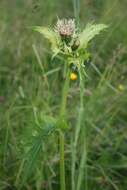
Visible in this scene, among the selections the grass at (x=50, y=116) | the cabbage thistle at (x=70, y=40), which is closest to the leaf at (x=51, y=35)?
the cabbage thistle at (x=70, y=40)

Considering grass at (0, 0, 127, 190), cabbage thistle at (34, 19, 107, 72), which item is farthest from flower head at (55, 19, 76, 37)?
grass at (0, 0, 127, 190)

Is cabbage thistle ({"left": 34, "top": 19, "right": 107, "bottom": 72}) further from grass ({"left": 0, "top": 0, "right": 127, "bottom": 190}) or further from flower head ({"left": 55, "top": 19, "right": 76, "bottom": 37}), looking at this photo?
grass ({"left": 0, "top": 0, "right": 127, "bottom": 190})

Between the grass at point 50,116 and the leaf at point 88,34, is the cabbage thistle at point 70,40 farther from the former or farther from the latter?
the grass at point 50,116

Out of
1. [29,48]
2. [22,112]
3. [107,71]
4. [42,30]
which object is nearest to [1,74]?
[29,48]

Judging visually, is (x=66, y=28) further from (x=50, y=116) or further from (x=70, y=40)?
(x=50, y=116)

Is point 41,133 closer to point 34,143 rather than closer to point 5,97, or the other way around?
point 34,143

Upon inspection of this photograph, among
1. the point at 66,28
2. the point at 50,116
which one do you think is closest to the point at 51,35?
the point at 66,28
